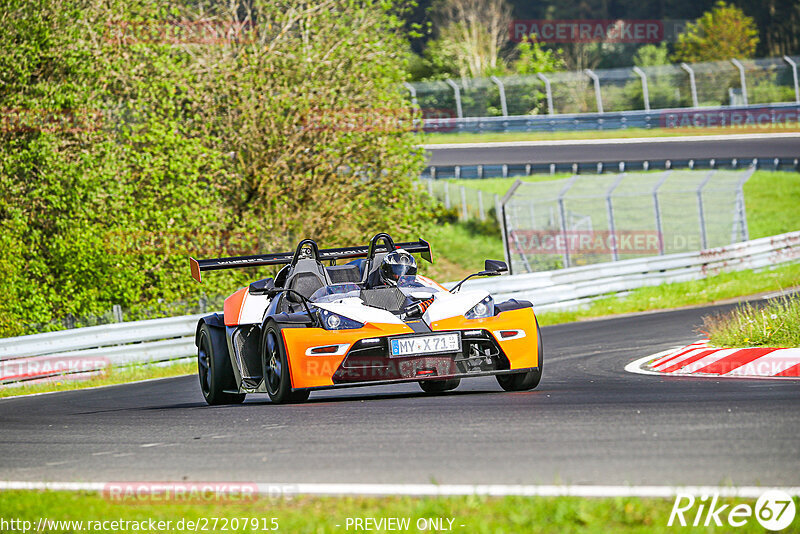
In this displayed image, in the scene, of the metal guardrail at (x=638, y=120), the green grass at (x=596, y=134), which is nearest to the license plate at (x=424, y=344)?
the metal guardrail at (x=638, y=120)

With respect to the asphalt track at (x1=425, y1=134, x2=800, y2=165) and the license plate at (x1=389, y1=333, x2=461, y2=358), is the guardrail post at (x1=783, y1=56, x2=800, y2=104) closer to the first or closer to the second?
the asphalt track at (x1=425, y1=134, x2=800, y2=165)

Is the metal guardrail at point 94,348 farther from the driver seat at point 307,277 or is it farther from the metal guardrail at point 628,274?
the driver seat at point 307,277

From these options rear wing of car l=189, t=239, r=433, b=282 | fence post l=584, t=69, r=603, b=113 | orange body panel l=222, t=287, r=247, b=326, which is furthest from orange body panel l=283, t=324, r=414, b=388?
fence post l=584, t=69, r=603, b=113

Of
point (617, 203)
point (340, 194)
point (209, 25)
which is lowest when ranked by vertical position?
point (617, 203)

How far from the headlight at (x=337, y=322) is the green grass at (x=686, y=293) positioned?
12.1 m

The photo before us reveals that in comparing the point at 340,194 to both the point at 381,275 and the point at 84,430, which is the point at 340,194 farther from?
the point at 84,430

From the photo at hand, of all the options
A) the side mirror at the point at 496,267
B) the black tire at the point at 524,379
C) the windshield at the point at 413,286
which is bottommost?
the black tire at the point at 524,379

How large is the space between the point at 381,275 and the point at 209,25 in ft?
57.0

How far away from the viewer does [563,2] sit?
81375mm

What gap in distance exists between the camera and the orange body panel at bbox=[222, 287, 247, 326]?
10.5 metres

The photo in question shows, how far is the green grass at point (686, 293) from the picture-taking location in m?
21.6

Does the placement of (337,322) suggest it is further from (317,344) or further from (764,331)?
(764,331)

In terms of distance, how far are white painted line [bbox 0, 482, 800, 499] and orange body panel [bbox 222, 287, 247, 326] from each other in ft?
16.1

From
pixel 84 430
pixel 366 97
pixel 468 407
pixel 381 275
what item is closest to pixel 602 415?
pixel 468 407
